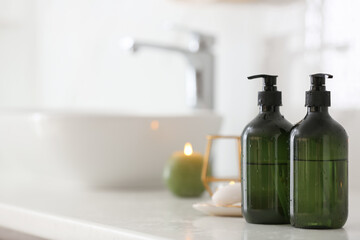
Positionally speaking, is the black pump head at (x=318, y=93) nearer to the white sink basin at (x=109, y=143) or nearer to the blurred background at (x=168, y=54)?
the blurred background at (x=168, y=54)

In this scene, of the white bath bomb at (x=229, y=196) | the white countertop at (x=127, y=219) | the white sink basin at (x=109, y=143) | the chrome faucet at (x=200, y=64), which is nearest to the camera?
the white countertop at (x=127, y=219)

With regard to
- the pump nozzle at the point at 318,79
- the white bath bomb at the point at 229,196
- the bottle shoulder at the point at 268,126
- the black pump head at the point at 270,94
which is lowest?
the white bath bomb at the point at 229,196

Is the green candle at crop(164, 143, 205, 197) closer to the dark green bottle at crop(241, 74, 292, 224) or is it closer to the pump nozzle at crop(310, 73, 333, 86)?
the dark green bottle at crop(241, 74, 292, 224)

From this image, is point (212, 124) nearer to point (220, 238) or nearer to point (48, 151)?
point (48, 151)

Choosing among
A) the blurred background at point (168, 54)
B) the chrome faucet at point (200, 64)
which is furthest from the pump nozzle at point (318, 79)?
the chrome faucet at point (200, 64)

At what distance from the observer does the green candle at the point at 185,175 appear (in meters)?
1.33

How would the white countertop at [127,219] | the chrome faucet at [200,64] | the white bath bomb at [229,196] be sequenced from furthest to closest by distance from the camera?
the chrome faucet at [200,64] → the white bath bomb at [229,196] → the white countertop at [127,219]

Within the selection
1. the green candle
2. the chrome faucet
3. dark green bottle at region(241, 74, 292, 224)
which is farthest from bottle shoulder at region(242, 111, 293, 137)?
the chrome faucet

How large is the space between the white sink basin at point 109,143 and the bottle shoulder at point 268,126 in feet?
1.68

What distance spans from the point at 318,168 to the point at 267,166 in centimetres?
9

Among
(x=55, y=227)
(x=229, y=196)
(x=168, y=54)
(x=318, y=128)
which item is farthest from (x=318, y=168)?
(x=168, y=54)

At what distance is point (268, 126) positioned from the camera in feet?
3.18

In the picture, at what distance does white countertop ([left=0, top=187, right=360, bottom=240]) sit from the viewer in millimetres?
897

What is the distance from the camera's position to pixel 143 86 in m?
2.02
